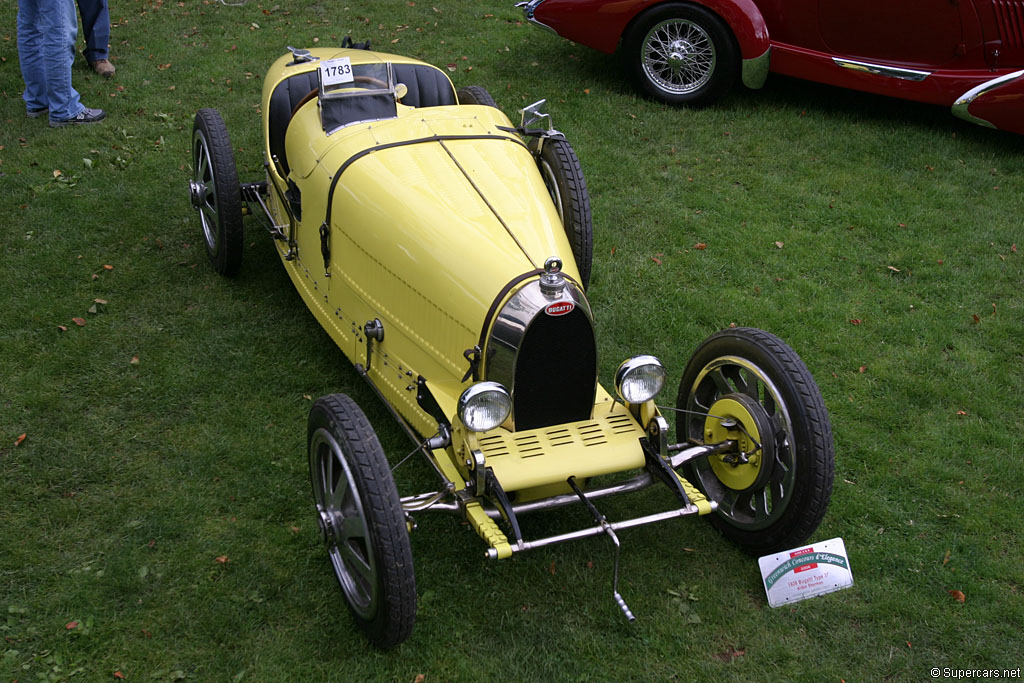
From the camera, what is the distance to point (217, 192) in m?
5.29

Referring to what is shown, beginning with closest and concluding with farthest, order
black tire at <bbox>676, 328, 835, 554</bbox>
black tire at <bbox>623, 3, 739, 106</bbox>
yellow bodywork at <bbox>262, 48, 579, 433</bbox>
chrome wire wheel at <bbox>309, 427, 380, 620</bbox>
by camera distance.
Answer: chrome wire wheel at <bbox>309, 427, 380, 620</bbox> → black tire at <bbox>676, 328, 835, 554</bbox> → yellow bodywork at <bbox>262, 48, 579, 433</bbox> → black tire at <bbox>623, 3, 739, 106</bbox>

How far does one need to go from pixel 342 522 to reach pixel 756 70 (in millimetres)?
5623

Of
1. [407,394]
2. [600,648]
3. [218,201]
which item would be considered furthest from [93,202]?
[600,648]

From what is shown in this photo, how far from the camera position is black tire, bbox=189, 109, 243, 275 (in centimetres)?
529

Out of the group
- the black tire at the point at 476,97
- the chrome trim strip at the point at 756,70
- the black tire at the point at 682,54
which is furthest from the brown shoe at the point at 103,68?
the chrome trim strip at the point at 756,70

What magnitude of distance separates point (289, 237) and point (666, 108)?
13.0 ft

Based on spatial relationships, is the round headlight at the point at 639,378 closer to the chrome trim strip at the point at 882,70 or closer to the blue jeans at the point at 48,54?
the chrome trim strip at the point at 882,70

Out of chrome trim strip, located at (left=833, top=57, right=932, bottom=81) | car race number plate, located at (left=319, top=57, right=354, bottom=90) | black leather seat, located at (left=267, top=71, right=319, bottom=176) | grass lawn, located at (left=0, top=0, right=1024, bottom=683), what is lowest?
grass lawn, located at (left=0, top=0, right=1024, bottom=683)

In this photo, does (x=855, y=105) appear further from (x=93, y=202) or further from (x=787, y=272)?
(x=93, y=202)

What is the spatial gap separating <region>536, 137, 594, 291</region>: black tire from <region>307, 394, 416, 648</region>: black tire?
2105 mm

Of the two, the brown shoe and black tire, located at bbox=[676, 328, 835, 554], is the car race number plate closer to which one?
black tire, located at bbox=[676, 328, 835, 554]

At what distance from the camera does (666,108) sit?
770cm

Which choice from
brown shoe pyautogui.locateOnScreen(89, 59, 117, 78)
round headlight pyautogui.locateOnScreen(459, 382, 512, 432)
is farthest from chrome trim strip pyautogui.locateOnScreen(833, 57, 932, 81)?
brown shoe pyautogui.locateOnScreen(89, 59, 117, 78)

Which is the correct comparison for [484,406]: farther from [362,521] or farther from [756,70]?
[756,70]
